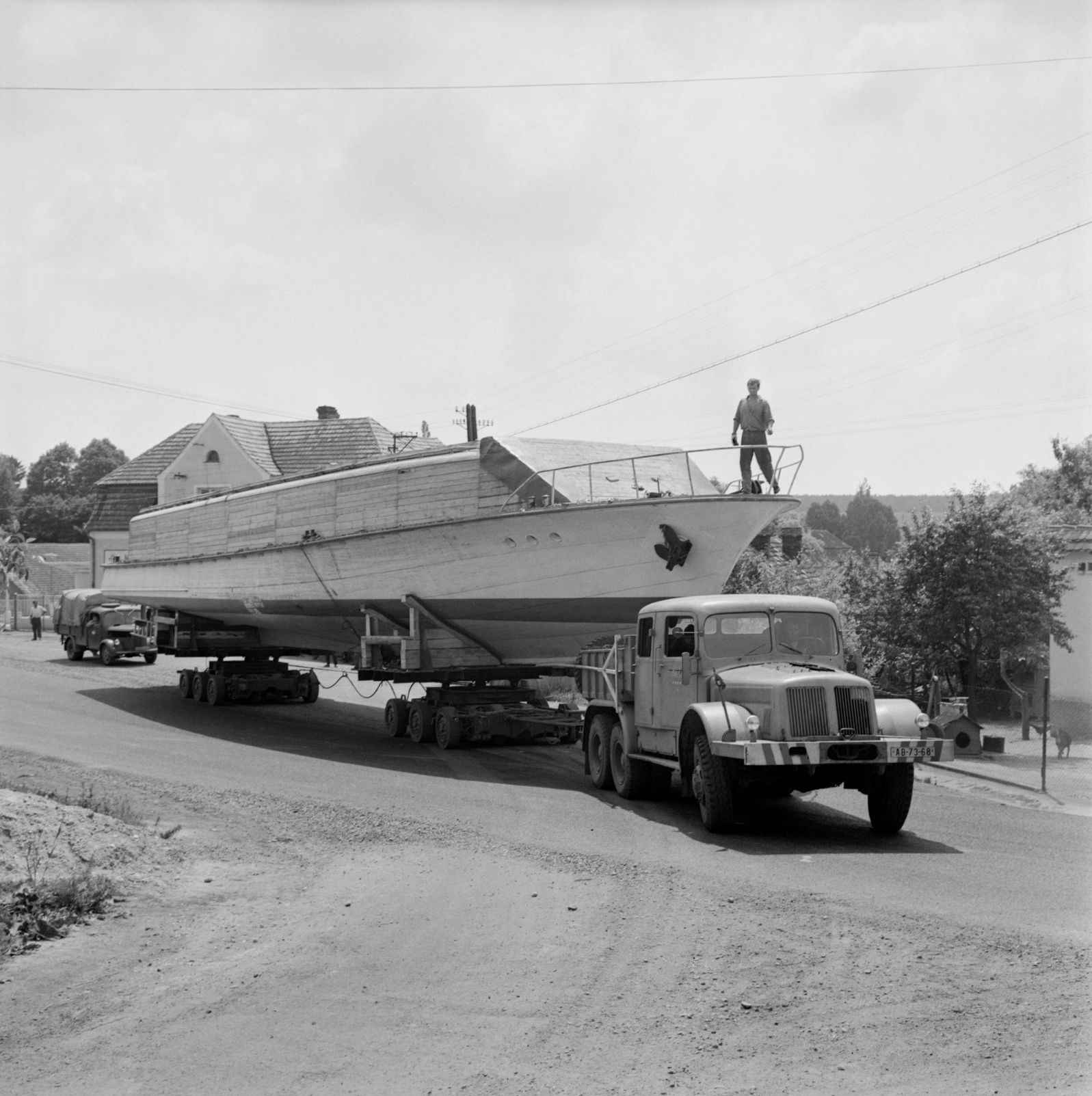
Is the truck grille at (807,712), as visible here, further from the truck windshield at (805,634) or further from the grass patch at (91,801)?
the grass patch at (91,801)

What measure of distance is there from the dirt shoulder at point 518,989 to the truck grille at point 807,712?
144 cm

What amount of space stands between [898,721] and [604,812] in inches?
117

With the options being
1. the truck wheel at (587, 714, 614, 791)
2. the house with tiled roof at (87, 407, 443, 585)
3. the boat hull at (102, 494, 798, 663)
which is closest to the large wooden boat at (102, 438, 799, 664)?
the boat hull at (102, 494, 798, 663)

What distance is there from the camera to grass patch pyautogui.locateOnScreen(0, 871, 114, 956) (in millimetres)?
7246

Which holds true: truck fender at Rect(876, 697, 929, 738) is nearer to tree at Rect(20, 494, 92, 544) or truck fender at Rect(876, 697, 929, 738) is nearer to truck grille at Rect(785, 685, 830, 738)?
truck grille at Rect(785, 685, 830, 738)

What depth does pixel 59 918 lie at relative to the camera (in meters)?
7.51

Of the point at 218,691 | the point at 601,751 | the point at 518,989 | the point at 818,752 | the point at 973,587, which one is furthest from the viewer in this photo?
the point at 218,691

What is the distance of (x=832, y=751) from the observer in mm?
9867

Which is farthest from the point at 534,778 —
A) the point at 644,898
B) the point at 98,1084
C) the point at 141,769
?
the point at 98,1084

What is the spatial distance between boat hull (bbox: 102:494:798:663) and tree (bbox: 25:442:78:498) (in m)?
100

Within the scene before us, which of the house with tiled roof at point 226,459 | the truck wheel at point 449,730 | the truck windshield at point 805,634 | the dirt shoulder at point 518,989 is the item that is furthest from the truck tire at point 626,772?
the house with tiled roof at point 226,459

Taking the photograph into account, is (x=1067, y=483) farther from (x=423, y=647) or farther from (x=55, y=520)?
(x=55, y=520)

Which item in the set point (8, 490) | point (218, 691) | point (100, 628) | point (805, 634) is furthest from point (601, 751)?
point (8, 490)

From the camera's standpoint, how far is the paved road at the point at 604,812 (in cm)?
847
